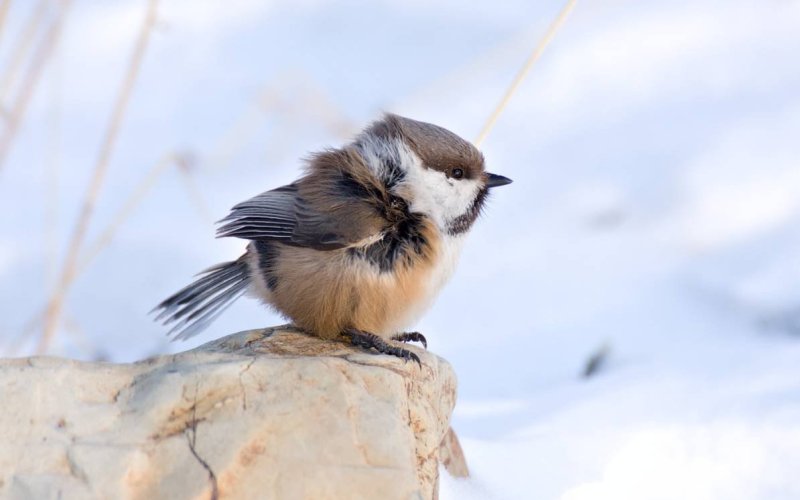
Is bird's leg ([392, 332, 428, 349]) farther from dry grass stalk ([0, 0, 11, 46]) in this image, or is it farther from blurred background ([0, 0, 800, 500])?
dry grass stalk ([0, 0, 11, 46])

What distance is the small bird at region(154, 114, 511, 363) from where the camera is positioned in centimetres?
304

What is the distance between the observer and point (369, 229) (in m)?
3.05

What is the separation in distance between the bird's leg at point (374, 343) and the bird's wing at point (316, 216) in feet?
0.89

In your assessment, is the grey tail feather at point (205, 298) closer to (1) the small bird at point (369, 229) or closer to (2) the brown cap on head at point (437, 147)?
(1) the small bird at point (369, 229)

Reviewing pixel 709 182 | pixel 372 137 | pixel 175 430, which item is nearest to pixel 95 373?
pixel 175 430

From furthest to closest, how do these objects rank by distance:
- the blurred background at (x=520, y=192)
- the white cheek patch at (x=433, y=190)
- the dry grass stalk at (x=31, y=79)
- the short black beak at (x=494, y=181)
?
the dry grass stalk at (x=31, y=79) < the blurred background at (x=520, y=192) < the short black beak at (x=494, y=181) < the white cheek patch at (x=433, y=190)

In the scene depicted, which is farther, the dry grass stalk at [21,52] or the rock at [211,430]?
the dry grass stalk at [21,52]

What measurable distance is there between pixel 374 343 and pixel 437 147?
2.12 feet

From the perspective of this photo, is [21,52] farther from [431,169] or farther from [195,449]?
[195,449]

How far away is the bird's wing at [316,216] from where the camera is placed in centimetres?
306

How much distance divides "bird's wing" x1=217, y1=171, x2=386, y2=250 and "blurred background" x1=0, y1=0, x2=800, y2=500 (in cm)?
58

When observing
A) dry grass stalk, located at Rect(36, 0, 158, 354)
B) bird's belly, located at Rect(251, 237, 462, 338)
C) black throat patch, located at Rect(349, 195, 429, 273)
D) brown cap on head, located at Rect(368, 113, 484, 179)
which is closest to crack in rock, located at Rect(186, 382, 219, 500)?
bird's belly, located at Rect(251, 237, 462, 338)

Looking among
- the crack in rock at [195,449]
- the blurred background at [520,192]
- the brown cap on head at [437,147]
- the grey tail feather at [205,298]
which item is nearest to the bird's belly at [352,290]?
the brown cap on head at [437,147]

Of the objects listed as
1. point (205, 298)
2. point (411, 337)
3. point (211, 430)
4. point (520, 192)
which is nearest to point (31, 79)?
point (205, 298)
